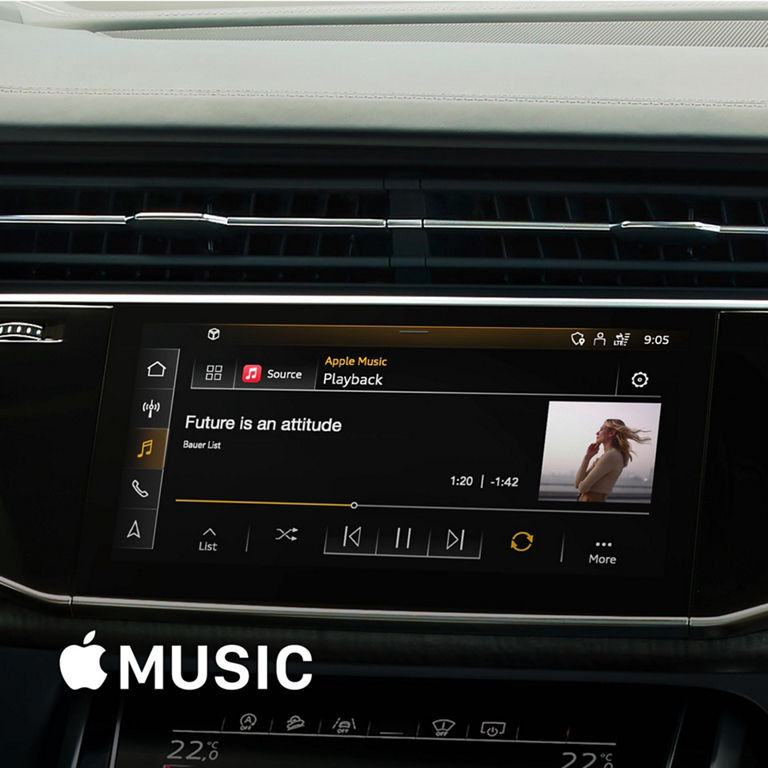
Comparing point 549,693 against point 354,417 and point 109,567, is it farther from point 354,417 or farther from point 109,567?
point 109,567

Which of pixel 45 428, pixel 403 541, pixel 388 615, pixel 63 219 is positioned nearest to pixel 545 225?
pixel 403 541

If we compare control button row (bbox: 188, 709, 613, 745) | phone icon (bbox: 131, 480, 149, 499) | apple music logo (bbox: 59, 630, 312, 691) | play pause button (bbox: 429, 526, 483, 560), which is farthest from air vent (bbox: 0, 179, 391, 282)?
control button row (bbox: 188, 709, 613, 745)

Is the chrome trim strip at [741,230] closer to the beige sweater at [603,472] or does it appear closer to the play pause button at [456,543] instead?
the beige sweater at [603,472]

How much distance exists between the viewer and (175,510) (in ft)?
6.95

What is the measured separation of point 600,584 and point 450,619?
310 millimetres

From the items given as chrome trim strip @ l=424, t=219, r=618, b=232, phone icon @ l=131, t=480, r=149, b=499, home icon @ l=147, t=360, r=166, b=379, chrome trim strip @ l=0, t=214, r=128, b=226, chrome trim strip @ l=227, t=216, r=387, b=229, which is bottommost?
phone icon @ l=131, t=480, r=149, b=499

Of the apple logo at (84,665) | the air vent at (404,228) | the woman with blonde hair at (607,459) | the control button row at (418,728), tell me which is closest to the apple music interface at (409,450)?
the woman with blonde hair at (607,459)

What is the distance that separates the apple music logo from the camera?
2.13m

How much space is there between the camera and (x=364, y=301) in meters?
2.10

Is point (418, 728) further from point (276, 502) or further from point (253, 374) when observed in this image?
point (253, 374)

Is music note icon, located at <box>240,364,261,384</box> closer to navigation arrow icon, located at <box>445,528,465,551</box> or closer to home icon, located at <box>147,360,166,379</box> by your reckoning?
home icon, located at <box>147,360,166,379</box>

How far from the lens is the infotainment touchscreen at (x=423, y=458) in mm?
2057

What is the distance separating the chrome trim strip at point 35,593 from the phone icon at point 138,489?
0.26 m

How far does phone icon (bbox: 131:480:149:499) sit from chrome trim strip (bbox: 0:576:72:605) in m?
0.26
